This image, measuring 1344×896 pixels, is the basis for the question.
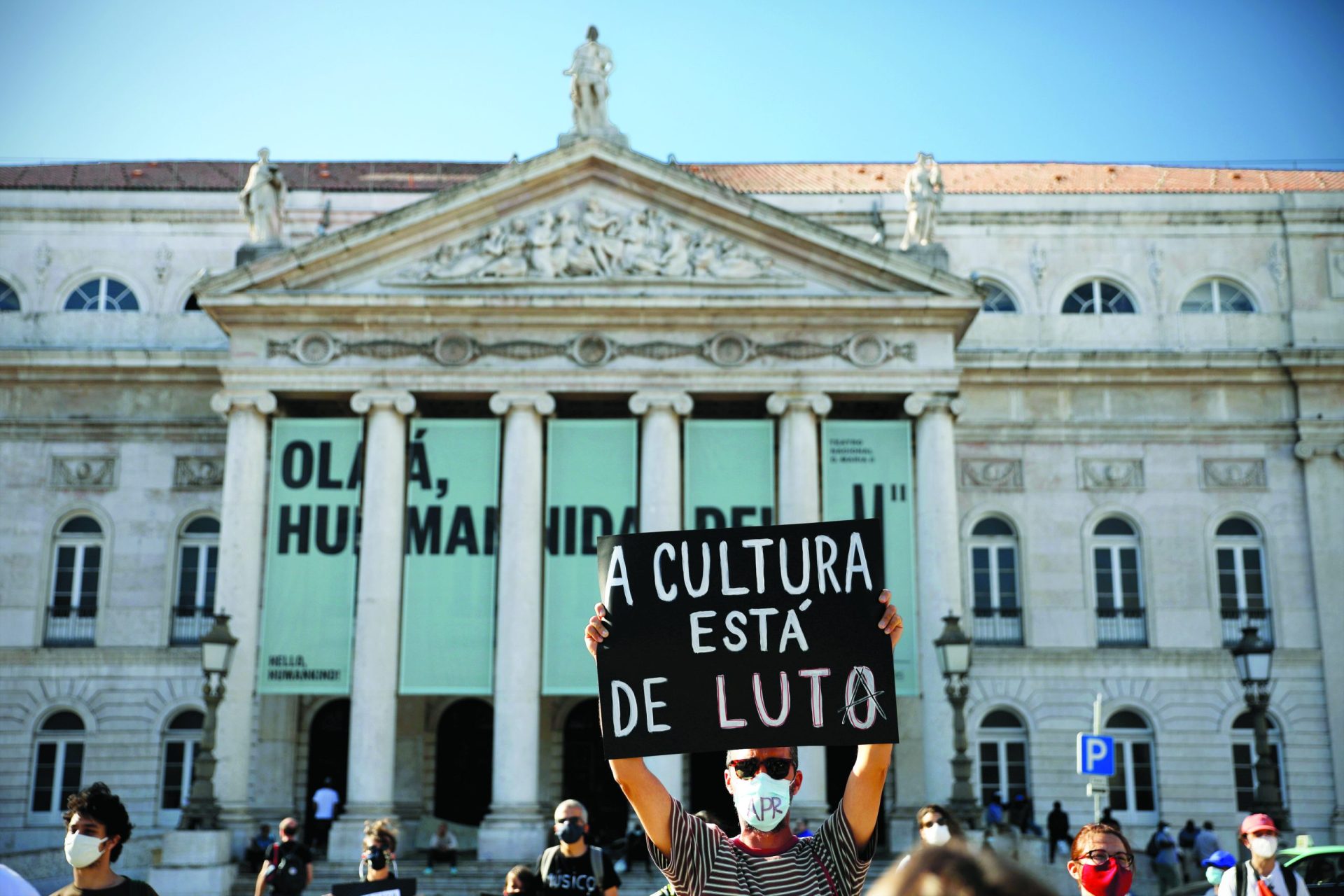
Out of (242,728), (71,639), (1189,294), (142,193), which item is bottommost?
(242,728)

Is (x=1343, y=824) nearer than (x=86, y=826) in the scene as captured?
No

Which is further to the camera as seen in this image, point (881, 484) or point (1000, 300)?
point (1000, 300)

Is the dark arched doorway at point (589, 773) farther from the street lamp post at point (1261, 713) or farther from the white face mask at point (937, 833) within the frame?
the white face mask at point (937, 833)

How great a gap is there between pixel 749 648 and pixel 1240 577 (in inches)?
1154

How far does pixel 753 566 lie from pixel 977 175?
34.6 m

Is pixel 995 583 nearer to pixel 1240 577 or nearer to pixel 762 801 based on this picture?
pixel 1240 577

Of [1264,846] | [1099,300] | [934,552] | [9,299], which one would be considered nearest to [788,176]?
[1099,300]

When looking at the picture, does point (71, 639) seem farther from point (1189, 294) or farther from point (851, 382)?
point (1189, 294)

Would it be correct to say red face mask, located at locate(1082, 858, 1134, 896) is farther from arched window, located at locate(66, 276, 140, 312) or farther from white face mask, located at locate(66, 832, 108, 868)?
arched window, located at locate(66, 276, 140, 312)

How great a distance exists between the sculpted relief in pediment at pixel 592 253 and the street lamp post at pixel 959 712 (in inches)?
343

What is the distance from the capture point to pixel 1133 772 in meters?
31.3

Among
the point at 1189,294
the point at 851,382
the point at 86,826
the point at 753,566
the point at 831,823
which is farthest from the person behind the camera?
the point at 1189,294

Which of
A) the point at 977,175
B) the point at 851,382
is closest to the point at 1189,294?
the point at 977,175

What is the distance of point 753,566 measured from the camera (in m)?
5.92
